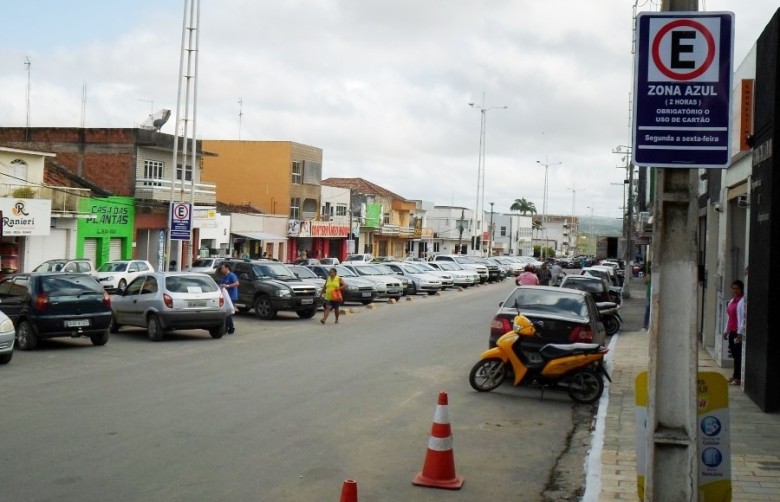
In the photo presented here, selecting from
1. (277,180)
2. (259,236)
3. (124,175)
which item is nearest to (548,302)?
(124,175)

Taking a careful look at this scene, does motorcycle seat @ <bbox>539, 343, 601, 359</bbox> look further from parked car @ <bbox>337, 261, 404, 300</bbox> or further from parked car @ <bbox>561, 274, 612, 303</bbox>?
parked car @ <bbox>337, 261, 404, 300</bbox>

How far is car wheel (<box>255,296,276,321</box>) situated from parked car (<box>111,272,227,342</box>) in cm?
546

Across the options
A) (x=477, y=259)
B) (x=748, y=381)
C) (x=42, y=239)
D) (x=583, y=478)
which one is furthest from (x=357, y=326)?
(x=477, y=259)

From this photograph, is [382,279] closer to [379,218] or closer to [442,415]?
[442,415]

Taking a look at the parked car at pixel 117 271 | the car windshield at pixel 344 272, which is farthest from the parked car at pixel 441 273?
the parked car at pixel 117 271

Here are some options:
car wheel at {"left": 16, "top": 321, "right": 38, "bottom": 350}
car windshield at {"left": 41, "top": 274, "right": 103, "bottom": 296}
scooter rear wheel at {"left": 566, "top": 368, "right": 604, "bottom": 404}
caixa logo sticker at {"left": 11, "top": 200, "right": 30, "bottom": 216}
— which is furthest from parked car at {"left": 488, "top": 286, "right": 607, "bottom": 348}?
caixa logo sticker at {"left": 11, "top": 200, "right": 30, "bottom": 216}

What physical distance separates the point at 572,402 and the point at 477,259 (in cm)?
5121

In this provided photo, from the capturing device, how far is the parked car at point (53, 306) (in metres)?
18.2

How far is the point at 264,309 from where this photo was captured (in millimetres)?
27422

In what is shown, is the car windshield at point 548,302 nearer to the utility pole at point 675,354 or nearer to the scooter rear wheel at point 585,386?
the scooter rear wheel at point 585,386

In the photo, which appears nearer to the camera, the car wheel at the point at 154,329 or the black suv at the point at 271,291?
the car wheel at the point at 154,329

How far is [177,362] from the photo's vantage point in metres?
16.8

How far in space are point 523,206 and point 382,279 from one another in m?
146

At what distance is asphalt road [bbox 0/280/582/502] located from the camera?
810cm
